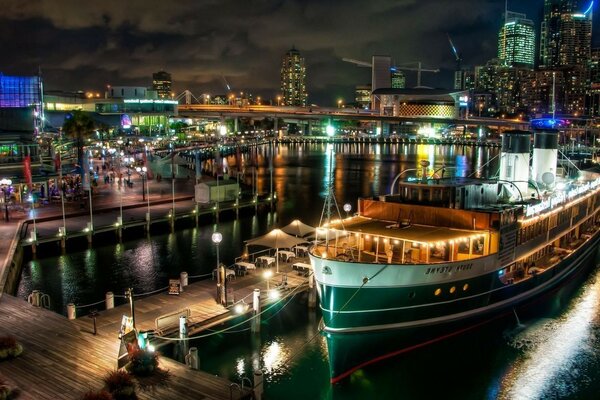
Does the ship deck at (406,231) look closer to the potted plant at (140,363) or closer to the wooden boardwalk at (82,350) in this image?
the wooden boardwalk at (82,350)

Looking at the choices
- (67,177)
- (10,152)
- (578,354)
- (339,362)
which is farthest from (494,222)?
(10,152)

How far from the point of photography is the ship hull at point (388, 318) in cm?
2370

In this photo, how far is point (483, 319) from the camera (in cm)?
2811

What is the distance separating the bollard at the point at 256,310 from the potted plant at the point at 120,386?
8.84 m

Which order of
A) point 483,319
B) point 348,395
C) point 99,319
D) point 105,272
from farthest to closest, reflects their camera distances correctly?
point 105,272, point 483,319, point 99,319, point 348,395

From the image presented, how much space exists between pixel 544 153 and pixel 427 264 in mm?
19746

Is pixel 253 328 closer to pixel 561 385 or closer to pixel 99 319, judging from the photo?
pixel 99 319

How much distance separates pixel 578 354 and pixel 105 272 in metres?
→ 27.7

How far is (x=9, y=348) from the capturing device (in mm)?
19000

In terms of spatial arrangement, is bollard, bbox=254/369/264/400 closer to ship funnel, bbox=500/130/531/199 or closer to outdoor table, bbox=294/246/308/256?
outdoor table, bbox=294/246/308/256

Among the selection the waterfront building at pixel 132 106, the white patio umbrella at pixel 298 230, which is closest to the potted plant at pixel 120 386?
the white patio umbrella at pixel 298 230

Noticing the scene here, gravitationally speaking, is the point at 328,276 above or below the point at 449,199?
below

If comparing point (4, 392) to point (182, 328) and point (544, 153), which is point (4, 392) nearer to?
point (182, 328)

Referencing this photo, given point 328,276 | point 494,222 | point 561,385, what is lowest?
point 561,385
